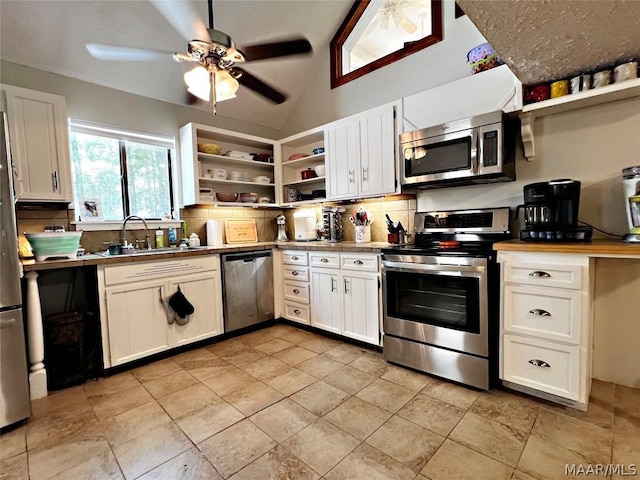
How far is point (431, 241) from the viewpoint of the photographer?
2.81 meters

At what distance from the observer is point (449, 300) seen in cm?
225

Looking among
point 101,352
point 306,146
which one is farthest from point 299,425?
point 306,146

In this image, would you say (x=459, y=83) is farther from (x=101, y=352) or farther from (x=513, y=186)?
(x=101, y=352)

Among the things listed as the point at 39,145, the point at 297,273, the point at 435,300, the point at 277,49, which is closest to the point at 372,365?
the point at 435,300

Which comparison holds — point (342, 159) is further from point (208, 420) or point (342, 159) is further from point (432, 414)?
point (208, 420)

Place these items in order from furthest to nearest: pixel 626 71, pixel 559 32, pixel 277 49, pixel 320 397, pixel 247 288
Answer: pixel 247 288 → pixel 277 49 → pixel 320 397 → pixel 626 71 → pixel 559 32

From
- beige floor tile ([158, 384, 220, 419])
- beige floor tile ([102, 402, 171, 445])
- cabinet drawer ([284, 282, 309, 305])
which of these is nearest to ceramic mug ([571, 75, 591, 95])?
cabinet drawer ([284, 282, 309, 305])

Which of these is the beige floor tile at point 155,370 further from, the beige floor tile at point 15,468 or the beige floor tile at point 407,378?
the beige floor tile at point 407,378

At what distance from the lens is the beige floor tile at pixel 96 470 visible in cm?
146

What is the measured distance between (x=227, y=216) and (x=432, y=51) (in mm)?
2783

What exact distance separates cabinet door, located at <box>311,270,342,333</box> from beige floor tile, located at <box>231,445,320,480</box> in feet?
5.01

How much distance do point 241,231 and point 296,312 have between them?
1226mm

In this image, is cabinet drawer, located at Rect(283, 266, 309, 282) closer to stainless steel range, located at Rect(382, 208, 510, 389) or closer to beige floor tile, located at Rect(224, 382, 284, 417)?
stainless steel range, located at Rect(382, 208, 510, 389)

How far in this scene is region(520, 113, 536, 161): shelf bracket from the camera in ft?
7.36
